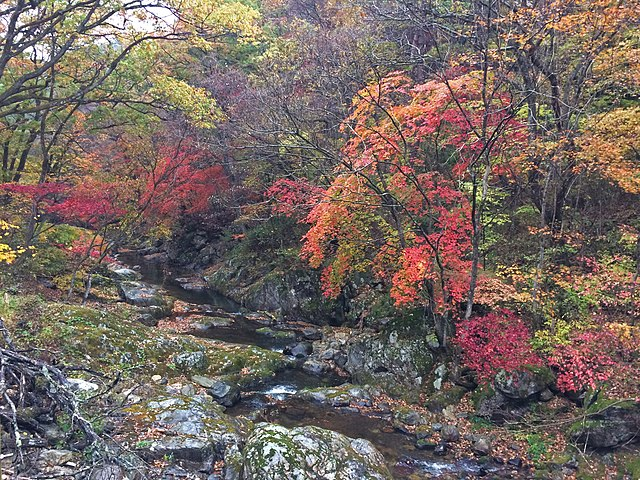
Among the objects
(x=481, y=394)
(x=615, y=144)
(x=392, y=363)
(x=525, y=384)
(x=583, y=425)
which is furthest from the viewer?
(x=392, y=363)

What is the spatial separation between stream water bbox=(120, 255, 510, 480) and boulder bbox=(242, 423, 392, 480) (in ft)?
6.38

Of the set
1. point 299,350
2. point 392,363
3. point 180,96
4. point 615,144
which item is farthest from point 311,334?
point 615,144

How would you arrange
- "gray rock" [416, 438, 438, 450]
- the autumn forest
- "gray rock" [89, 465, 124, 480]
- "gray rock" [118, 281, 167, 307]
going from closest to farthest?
"gray rock" [89, 465, 124, 480]
the autumn forest
"gray rock" [416, 438, 438, 450]
"gray rock" [118, 281, 167, 307]

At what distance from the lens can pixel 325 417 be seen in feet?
36.4

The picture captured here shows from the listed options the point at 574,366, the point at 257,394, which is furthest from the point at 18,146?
the point at 574,366

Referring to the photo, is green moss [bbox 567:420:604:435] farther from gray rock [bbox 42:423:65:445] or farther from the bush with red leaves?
gray rock [bbox 42:423:65:445]

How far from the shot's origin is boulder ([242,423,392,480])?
21.6 feet

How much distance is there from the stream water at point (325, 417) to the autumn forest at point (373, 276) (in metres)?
0.07

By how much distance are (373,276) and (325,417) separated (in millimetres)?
7502

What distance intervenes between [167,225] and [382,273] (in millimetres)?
18438

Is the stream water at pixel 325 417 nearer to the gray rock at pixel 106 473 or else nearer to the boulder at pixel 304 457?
the boulder at pixel 304 457

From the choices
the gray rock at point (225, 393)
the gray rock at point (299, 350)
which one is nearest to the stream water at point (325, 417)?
the gray rock at point (225, 393)

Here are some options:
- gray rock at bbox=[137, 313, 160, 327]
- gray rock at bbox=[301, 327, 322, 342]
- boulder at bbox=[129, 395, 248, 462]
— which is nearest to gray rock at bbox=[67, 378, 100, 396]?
boulder at bbox=[129, 395, 248, 462]

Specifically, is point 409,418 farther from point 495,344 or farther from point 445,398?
point 495,344
